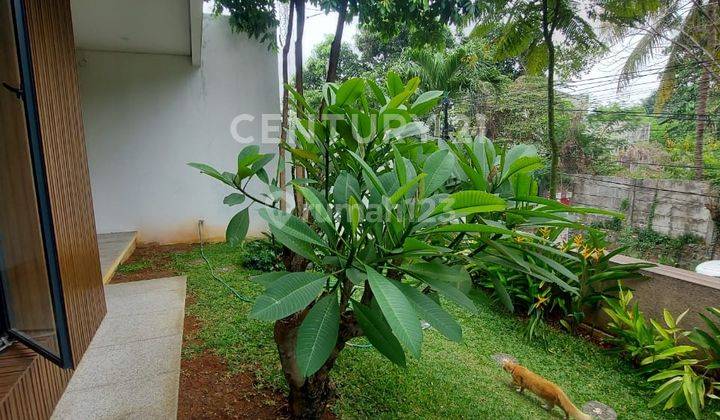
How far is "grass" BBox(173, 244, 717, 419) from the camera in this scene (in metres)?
1.74

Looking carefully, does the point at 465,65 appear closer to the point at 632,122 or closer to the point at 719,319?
the point at 632,122

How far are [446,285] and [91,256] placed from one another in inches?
81.3

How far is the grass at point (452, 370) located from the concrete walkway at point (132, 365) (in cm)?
16

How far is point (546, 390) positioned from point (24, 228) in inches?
97.2

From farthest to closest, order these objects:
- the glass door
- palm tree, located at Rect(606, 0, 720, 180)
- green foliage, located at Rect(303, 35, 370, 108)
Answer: green foliage, located at Rect(303, 35, 370, 108), palm tree, located at Rect(606, 0, 720, 180), the glass door

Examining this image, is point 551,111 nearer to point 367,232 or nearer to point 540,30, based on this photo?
point 540,30

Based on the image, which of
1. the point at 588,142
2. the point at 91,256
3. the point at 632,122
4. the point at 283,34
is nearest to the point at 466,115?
the point at 588,142

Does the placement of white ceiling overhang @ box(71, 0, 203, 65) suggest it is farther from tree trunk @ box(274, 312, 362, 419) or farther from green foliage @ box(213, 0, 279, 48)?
tree trunk @ box(274, 312, 362, 419)

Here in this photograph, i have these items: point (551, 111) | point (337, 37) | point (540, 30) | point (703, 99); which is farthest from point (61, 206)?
point (703, 99)

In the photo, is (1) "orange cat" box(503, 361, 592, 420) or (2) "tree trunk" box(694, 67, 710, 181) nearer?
(1) "orange cat" box(503, 361, 592, 420)

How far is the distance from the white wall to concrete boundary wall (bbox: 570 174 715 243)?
20.2 feet

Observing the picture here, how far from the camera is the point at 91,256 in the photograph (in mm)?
2012

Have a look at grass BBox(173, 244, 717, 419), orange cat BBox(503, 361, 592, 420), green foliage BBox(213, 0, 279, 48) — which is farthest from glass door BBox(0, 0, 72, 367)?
green foliage BBox(213, 0, 279, 48)

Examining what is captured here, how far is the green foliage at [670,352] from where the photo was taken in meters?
2.00
